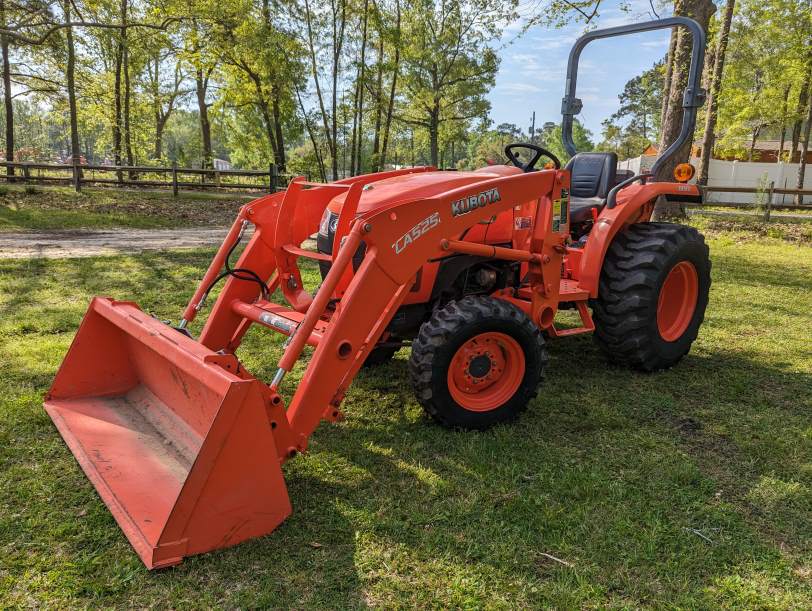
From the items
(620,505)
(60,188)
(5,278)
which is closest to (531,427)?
(620,505)

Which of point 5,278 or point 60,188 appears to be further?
point 60,188

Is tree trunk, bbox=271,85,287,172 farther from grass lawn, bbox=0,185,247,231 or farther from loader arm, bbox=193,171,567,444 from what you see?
loader arm, bbox=193,171,567,444

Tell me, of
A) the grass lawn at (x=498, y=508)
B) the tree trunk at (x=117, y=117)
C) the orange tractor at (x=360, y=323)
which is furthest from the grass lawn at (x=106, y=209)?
the orange tractor at (x=360, y=323)

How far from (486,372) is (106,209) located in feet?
44.8

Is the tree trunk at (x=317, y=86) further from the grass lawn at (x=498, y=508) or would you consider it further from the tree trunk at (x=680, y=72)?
the grass lawn at (x=498, y=508)

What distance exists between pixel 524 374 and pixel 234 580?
200 cm

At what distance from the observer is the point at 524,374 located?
365 cm

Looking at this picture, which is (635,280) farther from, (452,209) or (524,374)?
(452,209)

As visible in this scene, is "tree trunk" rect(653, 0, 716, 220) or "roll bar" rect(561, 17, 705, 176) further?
"tree trunk" rect(653, 0, 716, 220)

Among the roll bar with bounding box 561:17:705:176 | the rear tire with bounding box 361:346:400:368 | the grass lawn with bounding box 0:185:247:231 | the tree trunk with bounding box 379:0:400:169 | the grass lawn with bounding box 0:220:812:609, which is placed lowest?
the grass lawn with bounding box 0:220:812:609

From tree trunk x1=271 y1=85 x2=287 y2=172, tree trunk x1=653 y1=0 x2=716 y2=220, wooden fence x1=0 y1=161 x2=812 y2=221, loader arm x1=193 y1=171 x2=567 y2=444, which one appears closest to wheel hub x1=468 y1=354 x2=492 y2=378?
loader arm x1=193 y1=171 x2=567 y2=444

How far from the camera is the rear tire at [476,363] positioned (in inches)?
132

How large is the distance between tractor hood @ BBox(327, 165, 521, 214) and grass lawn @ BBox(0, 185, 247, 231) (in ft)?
32.9

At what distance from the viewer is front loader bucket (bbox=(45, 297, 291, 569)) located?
7.76 ft
